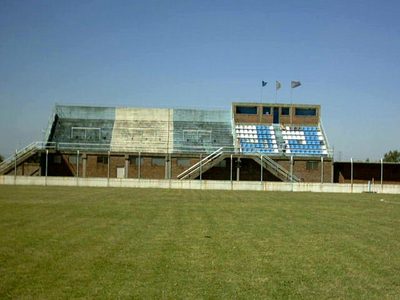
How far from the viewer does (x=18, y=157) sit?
202 ft

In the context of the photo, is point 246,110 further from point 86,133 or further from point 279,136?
point 86,133

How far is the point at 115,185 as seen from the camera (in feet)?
179

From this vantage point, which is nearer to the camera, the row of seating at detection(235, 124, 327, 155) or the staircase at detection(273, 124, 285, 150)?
the row of seating at detection(235, 124, 327, 155)

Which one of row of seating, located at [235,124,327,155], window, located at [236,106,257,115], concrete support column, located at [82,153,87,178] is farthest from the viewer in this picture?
window, located at [236,106,257,115]

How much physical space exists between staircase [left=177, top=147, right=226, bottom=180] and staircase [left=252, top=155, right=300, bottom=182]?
13.2ft

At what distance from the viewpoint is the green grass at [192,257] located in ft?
32.9

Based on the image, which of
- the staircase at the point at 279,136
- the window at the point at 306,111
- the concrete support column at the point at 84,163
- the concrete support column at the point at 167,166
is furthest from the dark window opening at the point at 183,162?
the window at the point at 306,111

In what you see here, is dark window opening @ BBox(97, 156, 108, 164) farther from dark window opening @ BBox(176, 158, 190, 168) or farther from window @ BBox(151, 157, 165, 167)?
dark window opening @ BBox(176, 158, 190, 168)

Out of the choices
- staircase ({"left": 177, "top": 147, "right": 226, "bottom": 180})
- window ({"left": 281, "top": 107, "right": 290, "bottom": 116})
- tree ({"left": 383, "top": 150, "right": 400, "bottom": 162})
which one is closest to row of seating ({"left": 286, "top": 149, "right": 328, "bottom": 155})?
A: window ({"left": 281, "top": 107, "right": 290, "bottom": 116})

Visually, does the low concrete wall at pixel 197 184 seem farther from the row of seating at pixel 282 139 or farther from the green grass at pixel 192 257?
the green grass at pixel 192 257

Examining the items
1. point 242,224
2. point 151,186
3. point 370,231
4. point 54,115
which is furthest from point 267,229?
point 54,115

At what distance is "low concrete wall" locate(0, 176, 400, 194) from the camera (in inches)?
2124

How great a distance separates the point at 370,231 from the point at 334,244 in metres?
4.14

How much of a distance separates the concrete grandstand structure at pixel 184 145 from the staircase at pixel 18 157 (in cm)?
10
